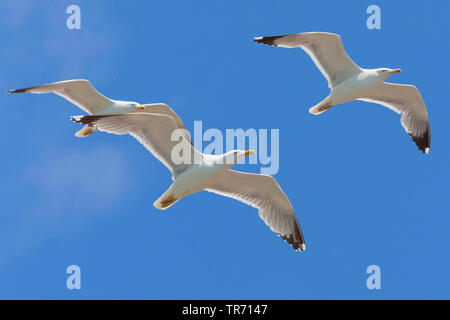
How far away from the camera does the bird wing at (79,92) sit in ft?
46.8

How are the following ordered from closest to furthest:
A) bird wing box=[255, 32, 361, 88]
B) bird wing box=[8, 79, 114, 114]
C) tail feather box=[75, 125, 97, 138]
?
bird wing box=[255, 32, 361, 88], bird wing box=[8, 79, 114, 114], tail feather box=[75, 125, 97, 138]

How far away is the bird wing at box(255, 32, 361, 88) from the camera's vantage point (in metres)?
13.6

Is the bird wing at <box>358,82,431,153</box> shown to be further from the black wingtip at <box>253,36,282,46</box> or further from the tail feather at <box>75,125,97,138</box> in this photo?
the tail feather at <box>75,125,97,138</box>

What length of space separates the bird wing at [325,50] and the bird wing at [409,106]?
943 millimetres

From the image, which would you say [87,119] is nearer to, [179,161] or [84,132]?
[179,161]

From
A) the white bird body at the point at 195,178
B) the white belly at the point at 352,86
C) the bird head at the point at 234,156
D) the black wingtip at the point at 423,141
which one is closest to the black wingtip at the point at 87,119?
the white bird body at the point at 195,178

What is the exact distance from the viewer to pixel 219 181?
12445 millimetres

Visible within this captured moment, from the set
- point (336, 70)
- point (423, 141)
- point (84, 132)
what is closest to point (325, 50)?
point (336, 70)

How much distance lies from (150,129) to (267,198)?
245 centimetres

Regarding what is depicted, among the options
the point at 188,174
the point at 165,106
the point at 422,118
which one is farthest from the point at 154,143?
the point at 422,118

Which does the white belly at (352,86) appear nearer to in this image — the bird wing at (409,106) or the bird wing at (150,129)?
the bird wing at (409,106)

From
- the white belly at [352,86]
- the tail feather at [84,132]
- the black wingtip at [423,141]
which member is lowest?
the black wingtip at [423,141]

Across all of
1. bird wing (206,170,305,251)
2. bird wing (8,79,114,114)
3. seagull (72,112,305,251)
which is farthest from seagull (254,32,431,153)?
bird wing (8,79,114,114)

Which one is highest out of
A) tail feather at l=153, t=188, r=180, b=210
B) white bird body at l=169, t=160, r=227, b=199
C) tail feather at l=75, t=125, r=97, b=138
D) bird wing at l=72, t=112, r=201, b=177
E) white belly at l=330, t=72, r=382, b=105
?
white belly at l=330, t=72, r=382, b=105
